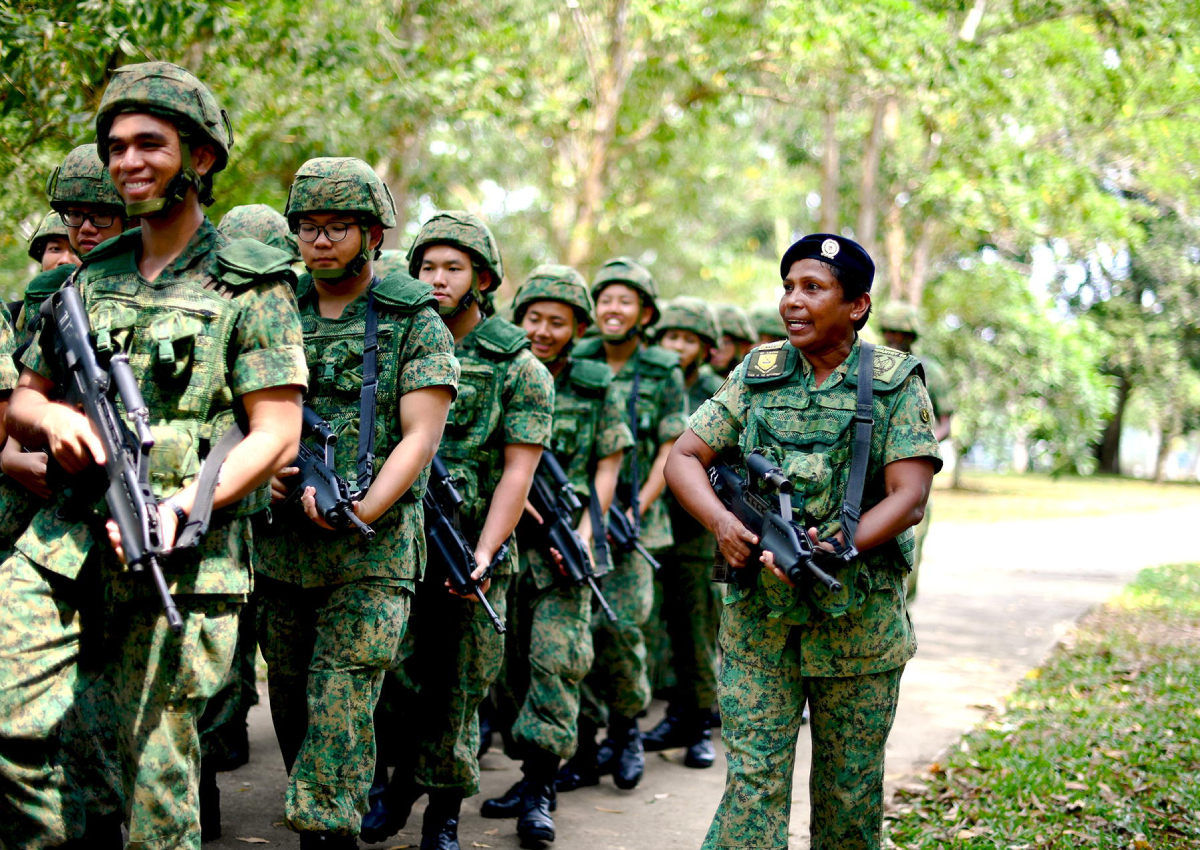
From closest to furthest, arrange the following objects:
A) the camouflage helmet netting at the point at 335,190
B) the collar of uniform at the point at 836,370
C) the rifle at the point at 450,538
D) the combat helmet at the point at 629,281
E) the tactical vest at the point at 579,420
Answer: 1. the collar of uniform at the point at 836,370
2. the camouflage helmet netting at the point at 335,190
3. the rifle at the point at 450,538
4. the tactical vest at the point at 579,420
5. the combat helmet at the point at 629,281

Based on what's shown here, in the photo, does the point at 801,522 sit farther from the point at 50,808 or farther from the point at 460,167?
the point at 460,167

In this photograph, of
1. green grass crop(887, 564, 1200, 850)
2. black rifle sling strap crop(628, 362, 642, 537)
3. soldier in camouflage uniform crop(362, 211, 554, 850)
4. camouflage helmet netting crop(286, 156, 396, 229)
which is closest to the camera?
camouflage helmet netting crop(286, 156, 396, 229)

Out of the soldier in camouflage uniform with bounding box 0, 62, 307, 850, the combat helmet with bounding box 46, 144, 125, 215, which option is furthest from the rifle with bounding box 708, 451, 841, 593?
the combat helmet with bounding box 46, 144, 125, 215

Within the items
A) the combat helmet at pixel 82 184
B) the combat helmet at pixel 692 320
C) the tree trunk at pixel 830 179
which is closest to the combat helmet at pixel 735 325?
the combat helmet at pixel 692 320

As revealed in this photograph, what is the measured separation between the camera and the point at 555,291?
565cm

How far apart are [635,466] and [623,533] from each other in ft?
1.55

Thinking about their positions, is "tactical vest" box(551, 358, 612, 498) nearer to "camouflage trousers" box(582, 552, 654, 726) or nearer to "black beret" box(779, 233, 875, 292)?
"camouflage trousers" box(582, 552, 654, 726)

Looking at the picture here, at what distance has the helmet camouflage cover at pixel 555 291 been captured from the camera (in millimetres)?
5664

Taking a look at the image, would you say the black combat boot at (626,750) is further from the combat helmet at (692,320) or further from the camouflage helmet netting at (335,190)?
the camouflage helmet netting at (335,190)

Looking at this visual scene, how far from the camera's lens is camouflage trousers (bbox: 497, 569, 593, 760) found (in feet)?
17.0

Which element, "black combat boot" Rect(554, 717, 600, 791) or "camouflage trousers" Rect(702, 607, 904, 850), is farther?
"black combat boot" Rect(554, 717, 600, 791)

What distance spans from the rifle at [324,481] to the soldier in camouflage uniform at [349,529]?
0.11ft

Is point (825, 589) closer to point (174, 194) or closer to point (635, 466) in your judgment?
point (174, 194)

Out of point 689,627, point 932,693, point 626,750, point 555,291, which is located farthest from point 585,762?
point 932,693
